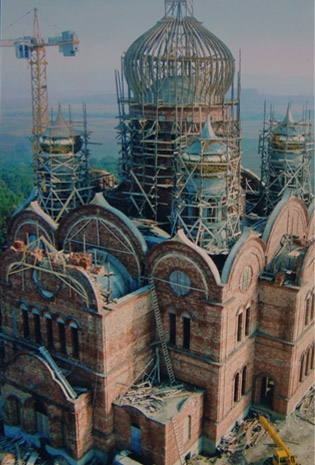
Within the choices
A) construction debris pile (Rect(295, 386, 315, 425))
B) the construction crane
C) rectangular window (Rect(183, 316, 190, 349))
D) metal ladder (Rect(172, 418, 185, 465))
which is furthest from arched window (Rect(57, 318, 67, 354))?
the construction crane

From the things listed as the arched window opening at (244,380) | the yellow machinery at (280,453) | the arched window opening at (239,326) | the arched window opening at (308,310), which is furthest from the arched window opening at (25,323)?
the arched window opening at (308,310)

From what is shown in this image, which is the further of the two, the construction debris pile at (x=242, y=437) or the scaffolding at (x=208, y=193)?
the scaffolding at (x=208, y=193)

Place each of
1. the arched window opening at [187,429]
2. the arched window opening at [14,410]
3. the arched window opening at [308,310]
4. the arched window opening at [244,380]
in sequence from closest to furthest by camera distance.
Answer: the arched window opening at [187,429] < the arched window opening at [14,410] < the arched window opening at [244,380] < the arched window opening at [308,310]

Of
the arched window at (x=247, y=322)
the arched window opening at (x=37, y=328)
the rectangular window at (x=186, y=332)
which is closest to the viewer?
the rectangular window at (x=186, y=332)

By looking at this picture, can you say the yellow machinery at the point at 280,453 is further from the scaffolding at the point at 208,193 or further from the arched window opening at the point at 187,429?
the scaffolding at the point at 208,193

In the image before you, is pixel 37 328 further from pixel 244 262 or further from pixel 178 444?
pixel 244 262

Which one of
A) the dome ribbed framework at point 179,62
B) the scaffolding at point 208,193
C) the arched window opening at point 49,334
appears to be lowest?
the arched window opening at point 49,334

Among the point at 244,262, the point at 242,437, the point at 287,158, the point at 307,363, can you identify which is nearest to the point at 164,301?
the point at 244,262
